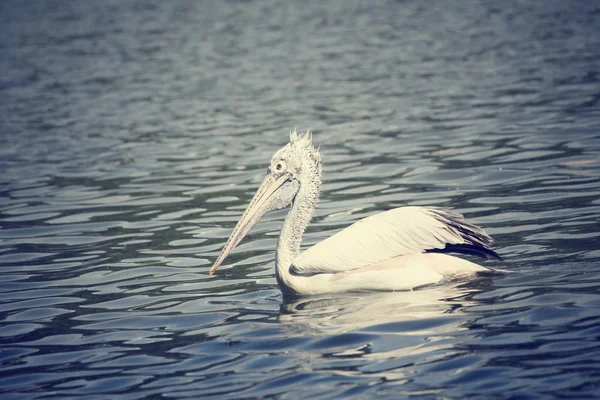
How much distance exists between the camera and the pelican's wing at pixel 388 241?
698 cm

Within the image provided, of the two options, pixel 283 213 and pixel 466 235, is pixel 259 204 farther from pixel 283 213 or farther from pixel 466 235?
pixel 283 213

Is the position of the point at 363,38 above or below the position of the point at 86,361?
above

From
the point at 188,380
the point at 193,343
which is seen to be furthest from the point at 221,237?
the point at 188,380

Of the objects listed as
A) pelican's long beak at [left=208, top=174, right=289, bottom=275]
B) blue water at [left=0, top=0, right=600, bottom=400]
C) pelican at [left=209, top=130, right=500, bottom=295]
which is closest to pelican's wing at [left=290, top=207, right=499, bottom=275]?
pelican at [left=209, top=130, right=500, bottom=295]

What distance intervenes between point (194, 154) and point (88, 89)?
Answer: 281 inches

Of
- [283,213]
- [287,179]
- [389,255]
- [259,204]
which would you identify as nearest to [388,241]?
[389,255]

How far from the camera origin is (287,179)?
778 centimetres

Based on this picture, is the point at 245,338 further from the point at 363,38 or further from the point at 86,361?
the point at 363,38

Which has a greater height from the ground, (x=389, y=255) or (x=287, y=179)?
(x=287, y=179)

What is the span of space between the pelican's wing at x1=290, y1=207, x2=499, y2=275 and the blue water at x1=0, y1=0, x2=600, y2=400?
0.27 metres

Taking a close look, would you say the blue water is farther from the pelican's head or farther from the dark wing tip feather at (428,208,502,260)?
the pelican's head

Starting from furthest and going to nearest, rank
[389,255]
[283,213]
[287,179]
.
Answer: [283,213] → [287,179] → [389,255]

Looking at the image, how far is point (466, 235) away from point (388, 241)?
0.59 m

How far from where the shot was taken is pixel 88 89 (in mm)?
19938
